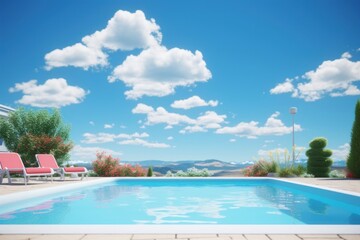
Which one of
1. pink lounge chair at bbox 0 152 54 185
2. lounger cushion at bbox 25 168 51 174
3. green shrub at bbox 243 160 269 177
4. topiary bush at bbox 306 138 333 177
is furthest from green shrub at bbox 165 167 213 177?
pink lounge chair at bbox 0 152 54 185

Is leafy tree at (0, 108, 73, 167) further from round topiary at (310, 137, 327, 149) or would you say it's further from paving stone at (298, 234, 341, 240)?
paving stone at (298, 234, 341, 240)

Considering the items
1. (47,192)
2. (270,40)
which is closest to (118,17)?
(270,40)

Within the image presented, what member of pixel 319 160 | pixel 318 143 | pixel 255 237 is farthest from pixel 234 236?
pixel 318 143

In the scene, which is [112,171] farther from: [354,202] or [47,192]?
[354,202]

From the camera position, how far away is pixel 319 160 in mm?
15422

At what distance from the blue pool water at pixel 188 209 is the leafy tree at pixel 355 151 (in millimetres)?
5024

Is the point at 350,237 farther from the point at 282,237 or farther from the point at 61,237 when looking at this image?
the point at 61,237

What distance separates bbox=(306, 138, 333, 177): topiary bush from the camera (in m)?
15.3

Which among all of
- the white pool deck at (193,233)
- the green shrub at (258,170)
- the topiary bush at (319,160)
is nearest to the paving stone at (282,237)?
the white pool deck at (193,233)

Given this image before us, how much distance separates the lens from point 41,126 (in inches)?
686

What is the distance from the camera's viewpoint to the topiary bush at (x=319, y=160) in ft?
50.4

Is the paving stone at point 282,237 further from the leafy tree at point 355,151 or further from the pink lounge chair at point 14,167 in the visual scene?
the leafy tree at point 355,151

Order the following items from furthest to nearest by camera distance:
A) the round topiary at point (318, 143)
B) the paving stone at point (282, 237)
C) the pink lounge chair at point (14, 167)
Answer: the round topiary at point (318, 143) → the pink lounge chair at point (14, 167) → the paving stone at point (282, 237)

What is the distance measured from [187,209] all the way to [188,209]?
0.02 meters
